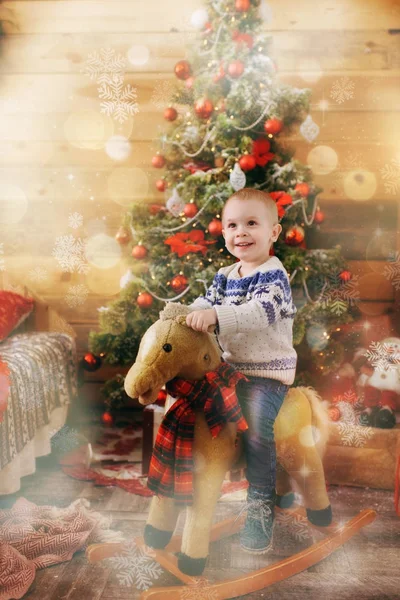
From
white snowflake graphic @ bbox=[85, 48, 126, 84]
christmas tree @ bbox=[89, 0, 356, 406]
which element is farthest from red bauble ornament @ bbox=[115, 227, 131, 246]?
white snowflake graphic @ bbox=[85, 48, 126, 84]

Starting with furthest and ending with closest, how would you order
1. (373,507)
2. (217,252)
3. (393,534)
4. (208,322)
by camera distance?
(217,252) → (373,507) → (393,534) → (208,322)

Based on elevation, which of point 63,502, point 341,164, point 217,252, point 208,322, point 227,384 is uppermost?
point 341,164

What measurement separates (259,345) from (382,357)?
736mm

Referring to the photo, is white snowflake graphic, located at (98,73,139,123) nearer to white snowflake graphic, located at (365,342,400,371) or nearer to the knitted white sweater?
the knitted white sweater

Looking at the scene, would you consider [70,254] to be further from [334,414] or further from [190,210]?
[334,414]

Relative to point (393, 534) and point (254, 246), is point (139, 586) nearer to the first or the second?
point (393, 534)

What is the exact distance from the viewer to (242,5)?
1768mm

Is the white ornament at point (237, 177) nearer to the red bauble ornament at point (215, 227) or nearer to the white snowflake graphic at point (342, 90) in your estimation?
the red bauble ornament at point (215, 227)

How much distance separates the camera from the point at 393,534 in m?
1.40

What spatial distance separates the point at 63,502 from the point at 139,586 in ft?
1.63

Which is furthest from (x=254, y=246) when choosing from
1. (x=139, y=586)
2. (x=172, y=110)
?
(x=172, y=110)

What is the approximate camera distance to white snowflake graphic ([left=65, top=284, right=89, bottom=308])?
229 centimetres

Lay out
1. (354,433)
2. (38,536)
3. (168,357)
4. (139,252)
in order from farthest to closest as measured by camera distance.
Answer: (139,252) → (354,433) → (38,536) → (168,357)

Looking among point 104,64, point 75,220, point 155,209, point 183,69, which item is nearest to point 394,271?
point 155,209
